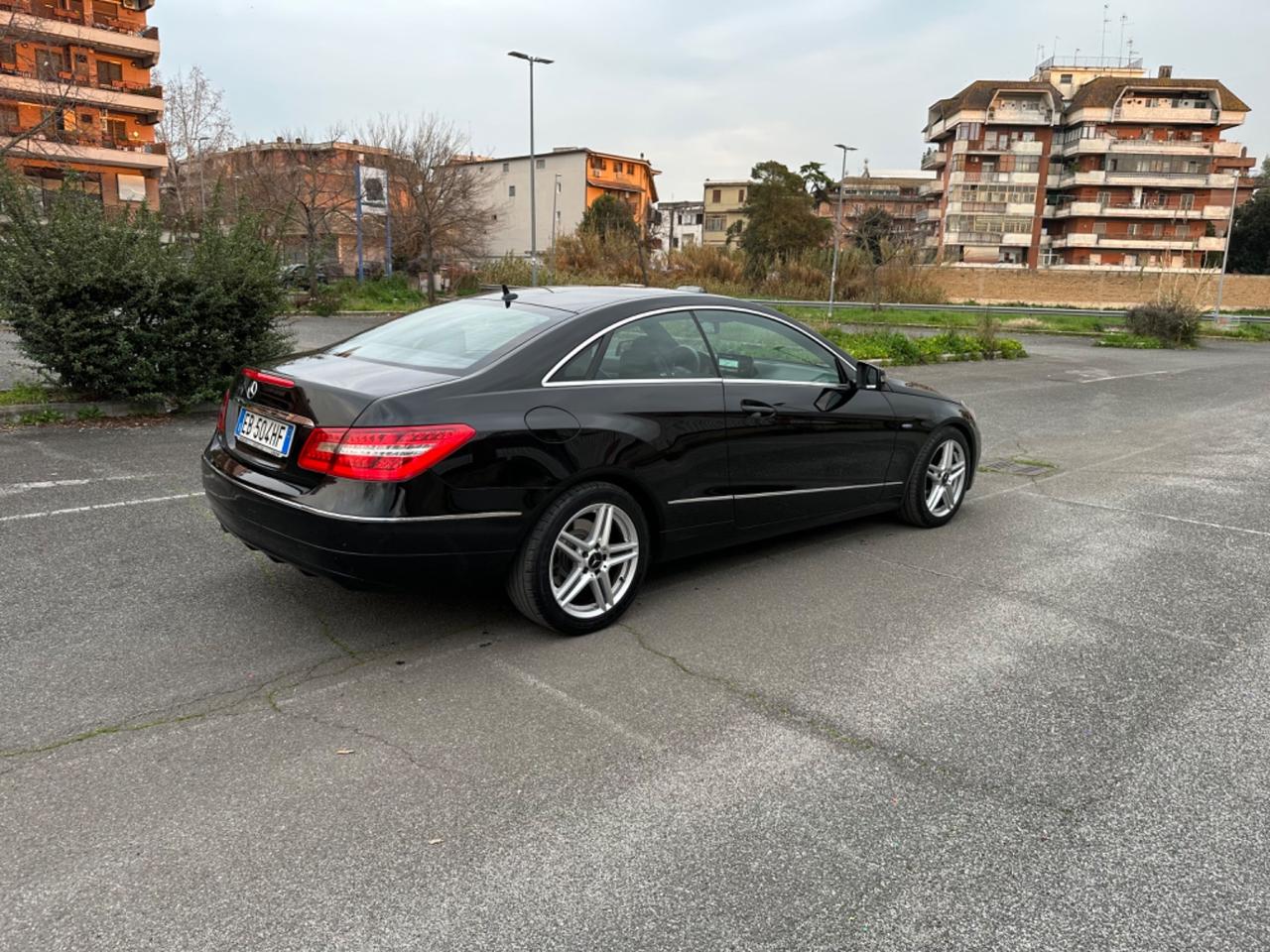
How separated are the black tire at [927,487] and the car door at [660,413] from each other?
184 centimetres

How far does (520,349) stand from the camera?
13.4ft

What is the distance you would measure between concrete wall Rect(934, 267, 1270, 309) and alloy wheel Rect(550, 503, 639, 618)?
187 ft

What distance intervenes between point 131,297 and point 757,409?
6653mm

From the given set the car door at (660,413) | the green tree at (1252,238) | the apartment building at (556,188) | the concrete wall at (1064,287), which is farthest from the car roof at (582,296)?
the green tree at (1252,238)

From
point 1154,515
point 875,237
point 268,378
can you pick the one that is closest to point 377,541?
point 268,378

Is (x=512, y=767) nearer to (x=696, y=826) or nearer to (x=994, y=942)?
(x=696, y=826)

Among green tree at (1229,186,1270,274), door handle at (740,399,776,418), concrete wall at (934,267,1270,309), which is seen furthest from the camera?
green tree at (1229,186,1270,274)

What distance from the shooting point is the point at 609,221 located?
52.6 m

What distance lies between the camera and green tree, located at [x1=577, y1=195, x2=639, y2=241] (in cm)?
4222

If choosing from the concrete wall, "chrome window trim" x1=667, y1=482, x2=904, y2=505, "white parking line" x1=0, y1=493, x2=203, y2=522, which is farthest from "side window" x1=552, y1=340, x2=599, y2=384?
the concrete wall

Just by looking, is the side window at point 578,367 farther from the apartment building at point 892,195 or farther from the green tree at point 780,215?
the apartment building at point 892,195

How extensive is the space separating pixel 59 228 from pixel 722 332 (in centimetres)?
699

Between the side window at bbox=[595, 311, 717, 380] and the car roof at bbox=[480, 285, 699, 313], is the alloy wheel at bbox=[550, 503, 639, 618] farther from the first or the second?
the car roof at bbox=[480, 285, 699, 313]

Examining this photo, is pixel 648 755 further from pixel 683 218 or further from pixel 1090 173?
pixel 683 218
